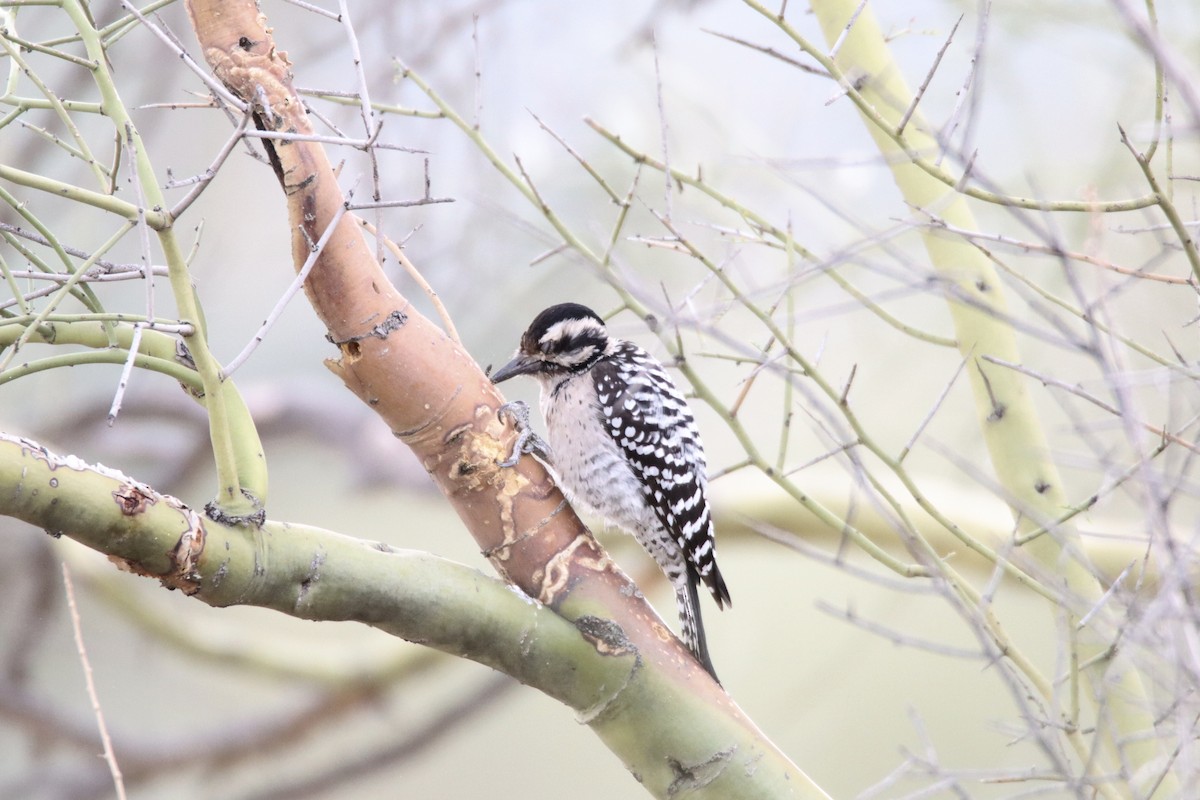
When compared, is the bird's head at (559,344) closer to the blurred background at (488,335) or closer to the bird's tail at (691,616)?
the bird's tail at (691,616)

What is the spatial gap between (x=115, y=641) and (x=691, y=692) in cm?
365

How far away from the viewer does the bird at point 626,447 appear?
2.17 meters

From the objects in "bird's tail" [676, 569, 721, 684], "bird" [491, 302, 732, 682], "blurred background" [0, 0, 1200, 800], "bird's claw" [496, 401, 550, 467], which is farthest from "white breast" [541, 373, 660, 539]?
"blurred background" [0, 0, 1200, 800]

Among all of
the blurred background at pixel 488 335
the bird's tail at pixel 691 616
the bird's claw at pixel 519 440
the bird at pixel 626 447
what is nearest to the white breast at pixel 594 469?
the bird at pixel 626 447

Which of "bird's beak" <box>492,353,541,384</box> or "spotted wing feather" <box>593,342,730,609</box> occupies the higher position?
"bird's beak" <box>492,353,541,384</box>

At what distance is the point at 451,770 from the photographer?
15.9 ft

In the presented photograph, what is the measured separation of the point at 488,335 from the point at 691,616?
1.89m

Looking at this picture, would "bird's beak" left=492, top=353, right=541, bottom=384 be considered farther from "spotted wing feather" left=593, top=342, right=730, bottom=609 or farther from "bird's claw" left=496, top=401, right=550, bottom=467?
"bird's claw" left=496, top=401, right=550, bottom=467

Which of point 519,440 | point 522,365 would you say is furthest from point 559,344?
point 519,440

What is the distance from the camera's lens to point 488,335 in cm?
370

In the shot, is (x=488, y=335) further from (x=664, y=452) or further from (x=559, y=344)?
(x=664, y=452)

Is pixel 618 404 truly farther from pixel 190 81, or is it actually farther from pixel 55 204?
pixel 190 81

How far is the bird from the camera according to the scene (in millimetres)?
2166

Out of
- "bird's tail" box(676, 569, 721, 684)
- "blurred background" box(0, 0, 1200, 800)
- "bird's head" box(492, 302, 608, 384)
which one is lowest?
"bird's tail" box(676, 569, 721, 684)
